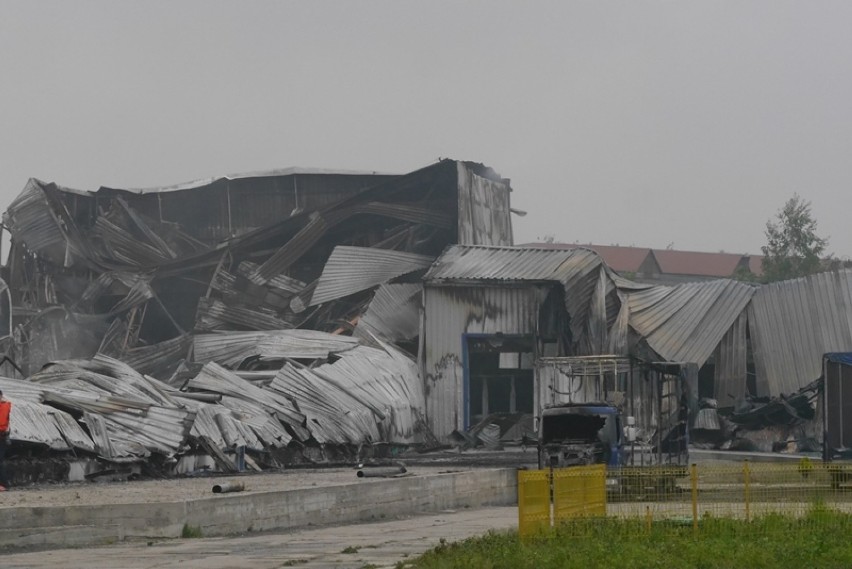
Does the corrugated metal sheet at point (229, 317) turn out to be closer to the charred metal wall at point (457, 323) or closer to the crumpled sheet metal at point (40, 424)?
the charred metal wall at point (457, 323)

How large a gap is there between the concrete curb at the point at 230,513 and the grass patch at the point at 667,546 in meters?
3.73

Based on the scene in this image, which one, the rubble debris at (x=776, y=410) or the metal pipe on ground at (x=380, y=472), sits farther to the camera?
the rubble debris at (x=776, y=410)

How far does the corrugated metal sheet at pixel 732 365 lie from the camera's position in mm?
47781

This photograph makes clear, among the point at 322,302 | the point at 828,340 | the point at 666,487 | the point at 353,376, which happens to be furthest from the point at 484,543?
the point at 322,302

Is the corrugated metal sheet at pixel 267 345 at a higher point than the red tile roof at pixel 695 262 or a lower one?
lower

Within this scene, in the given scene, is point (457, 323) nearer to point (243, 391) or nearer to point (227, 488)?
point (243, 391)

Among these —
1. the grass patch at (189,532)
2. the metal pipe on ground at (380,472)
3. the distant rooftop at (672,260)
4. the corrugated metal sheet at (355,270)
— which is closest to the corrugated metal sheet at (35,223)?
the corrugated metal sheet at (355,270)

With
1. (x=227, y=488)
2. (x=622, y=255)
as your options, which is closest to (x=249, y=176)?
(x=227, y=488)

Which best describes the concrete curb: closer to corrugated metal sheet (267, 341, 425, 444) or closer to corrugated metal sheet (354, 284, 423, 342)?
corrugated metal sheet (267, 341, 425, 444)

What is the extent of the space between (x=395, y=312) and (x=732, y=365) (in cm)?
1175

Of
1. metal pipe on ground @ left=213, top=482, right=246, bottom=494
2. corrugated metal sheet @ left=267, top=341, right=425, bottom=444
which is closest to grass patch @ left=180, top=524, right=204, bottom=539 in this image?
metal pipe on ground @ left=213, top=482, right=246, bottom=494

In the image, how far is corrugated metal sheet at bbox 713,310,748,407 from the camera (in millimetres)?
47781

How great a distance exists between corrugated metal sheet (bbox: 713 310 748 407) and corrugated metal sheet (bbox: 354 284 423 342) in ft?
34.4

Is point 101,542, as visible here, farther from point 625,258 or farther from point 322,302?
point 625,258
